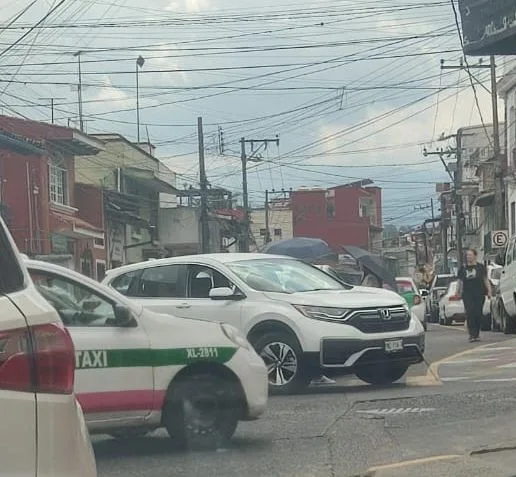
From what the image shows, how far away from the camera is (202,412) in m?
7.74

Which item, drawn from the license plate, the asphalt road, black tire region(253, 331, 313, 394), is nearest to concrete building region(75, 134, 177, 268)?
black tire region(253, 331, 313, 394)

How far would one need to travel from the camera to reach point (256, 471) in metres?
7.09

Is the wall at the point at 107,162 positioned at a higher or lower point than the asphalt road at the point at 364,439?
higher

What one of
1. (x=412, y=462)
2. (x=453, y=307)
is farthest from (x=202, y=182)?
(x=412, y=462)

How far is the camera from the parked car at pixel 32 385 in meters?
3.09

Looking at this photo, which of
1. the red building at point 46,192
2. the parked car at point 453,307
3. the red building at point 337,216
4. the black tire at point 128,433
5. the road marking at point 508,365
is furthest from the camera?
the red building at point 337,216

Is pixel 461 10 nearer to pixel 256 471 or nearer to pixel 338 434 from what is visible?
pixel 338 434

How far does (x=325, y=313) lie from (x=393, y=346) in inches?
32.4

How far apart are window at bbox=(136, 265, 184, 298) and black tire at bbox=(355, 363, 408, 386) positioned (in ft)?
7.42

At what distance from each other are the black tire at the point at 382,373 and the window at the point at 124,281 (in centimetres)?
279

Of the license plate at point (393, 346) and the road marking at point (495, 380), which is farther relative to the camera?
the road marking at point (495, 380)

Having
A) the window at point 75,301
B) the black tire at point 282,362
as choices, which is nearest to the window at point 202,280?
the black tire at point 282,362

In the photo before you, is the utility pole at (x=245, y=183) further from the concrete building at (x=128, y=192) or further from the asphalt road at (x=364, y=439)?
the asphalt road at (x=364, y=439)

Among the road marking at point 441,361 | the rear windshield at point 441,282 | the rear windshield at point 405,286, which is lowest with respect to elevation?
the road marking at point 441,361
